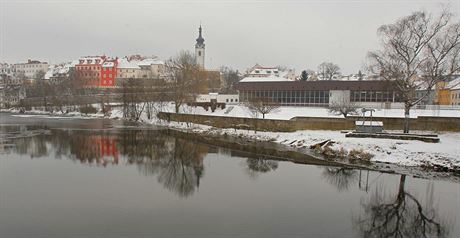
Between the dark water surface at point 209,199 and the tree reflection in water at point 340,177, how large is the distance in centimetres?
5

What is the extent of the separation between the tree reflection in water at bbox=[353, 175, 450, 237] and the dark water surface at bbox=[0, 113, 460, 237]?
0.04 meters

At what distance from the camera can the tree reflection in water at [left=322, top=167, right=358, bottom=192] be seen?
1631cm

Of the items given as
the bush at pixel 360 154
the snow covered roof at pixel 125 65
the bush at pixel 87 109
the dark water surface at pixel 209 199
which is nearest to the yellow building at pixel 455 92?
the bush at pixel 360 154

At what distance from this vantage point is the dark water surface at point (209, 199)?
35.6ft

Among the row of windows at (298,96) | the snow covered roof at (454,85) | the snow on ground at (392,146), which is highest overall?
the snow covered roof at (454,85)

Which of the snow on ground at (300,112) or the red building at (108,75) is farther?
the red building at (108,75)

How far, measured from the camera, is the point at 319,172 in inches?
742

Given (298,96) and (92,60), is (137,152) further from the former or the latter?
(92,60)

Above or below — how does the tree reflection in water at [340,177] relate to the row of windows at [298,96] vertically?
below

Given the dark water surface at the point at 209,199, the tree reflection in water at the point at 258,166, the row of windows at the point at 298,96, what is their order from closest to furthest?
the dark water surface at the point at 209,199, the tree reflection in water at the point at 258,166, the row of windows at the point at 298,96

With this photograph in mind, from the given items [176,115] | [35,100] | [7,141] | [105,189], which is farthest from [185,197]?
[35,100]

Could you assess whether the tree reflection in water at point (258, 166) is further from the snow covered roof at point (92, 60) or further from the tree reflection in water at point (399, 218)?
the snow covered roof at point (92, 60)

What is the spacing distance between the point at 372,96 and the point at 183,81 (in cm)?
2603

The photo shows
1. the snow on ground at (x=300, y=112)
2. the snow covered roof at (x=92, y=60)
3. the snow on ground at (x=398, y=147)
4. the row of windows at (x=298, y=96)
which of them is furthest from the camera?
the snow covered roof at (x=92, y=60)
